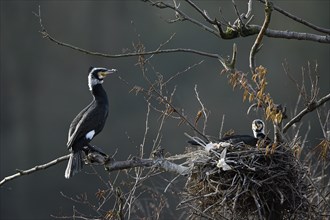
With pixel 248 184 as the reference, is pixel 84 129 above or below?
above

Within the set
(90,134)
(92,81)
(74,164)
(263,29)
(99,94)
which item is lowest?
(74,164)

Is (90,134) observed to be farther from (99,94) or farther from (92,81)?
(92,81)

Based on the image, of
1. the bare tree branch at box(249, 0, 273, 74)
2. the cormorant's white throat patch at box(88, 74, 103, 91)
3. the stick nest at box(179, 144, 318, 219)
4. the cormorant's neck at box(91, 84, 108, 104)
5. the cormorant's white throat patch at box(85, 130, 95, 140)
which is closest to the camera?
the bare tree branch at box(249, 0, 273, 74)

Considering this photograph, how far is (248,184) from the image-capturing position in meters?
5.75

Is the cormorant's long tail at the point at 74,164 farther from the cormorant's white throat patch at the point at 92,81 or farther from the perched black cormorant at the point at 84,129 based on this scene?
the cormorant's white throat patch at the point at 92,81

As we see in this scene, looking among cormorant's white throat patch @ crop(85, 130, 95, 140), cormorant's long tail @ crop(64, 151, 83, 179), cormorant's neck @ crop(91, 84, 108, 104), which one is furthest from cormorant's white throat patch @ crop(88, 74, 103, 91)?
cormorant's long tail @ crop(64, 151, 83, 179)

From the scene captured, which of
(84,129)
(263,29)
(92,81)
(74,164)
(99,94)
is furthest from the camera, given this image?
(92,81)

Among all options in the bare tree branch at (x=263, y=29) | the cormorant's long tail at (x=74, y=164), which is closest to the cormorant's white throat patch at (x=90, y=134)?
the cormorant's long tail at (x=74, y=164)

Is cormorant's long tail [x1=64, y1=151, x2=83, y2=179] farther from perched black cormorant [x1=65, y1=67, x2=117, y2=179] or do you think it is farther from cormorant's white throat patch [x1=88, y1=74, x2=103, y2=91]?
cormorant's white throat patch [x1=88, y1=74, x2=103, y2=91]

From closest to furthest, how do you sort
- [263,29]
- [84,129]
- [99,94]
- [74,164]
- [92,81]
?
[263,29] → [74,164] → [84,129] → [99,94] → [92,81]

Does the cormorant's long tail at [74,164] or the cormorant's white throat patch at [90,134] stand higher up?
the cormorant's white throat patch at [90,134]

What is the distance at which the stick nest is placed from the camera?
5770 mm

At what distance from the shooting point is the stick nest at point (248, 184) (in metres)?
5.77

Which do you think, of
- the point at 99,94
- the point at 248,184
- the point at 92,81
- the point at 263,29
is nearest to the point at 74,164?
the point at 99,94
